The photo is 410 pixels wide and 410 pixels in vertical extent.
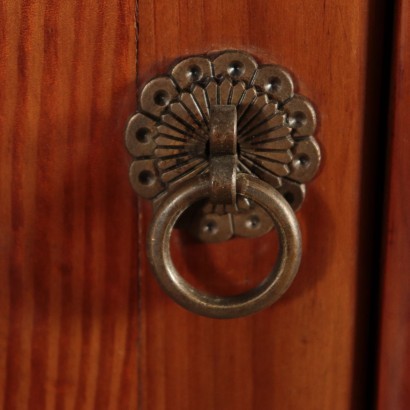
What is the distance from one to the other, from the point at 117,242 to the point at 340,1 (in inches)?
9.2

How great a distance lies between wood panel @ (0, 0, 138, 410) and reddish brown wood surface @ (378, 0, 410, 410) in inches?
7.2

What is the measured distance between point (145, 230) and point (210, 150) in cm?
9

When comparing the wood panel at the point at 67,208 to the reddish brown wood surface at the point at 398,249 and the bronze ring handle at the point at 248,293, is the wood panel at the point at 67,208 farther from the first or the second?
the reddish brown wood surface at the point at 398,249

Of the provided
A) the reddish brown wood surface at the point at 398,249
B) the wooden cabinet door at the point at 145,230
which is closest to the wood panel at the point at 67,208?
the wooden cabinet door at the point at 145,230

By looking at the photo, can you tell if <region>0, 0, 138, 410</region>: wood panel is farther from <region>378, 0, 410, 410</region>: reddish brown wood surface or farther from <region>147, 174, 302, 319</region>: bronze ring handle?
<region>378, 0, 410, 410</region>: reddish brown wood surface

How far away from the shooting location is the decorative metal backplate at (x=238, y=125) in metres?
0.38

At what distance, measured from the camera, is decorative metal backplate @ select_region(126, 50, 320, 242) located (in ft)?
1.25

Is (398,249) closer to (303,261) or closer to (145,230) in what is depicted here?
(303,261)

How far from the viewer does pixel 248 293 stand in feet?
1.20

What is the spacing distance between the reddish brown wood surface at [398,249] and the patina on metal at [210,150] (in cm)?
6

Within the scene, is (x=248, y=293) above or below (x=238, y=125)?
below

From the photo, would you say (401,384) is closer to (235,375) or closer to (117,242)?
(235,375)

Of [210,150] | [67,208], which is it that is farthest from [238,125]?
[67,208]

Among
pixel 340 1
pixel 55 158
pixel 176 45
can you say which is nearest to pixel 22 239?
pixel 55 158
